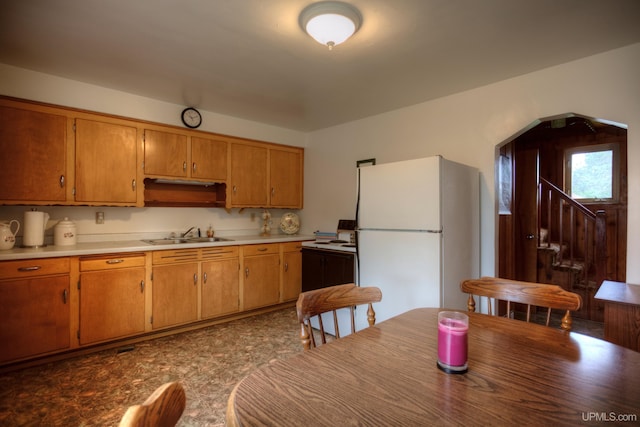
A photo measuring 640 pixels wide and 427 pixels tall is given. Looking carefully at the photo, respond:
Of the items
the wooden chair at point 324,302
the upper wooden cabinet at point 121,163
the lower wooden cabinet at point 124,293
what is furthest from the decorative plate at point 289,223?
the wooden chair at point 324,302

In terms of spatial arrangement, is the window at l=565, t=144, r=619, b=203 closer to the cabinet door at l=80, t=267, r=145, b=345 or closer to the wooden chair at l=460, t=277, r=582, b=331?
the wooden chair at l=460, t=277, r=582, b=331

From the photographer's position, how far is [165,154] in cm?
340

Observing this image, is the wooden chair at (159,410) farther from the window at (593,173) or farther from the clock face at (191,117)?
the window at (593,173)

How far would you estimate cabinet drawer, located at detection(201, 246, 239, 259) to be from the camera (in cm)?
339

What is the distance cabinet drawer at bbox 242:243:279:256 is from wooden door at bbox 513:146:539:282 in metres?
2.93

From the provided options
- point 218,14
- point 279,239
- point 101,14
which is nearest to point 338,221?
point 279,239

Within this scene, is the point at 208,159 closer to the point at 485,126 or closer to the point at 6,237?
the point at 6,237

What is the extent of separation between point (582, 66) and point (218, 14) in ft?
8.94

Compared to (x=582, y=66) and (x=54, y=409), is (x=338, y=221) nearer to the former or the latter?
(x=582, y=66)

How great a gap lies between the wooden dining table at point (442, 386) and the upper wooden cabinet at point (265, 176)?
3.20 meters

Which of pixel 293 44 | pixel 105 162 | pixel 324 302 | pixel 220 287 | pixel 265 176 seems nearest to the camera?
pixel 324 302

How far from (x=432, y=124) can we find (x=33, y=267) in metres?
3.81

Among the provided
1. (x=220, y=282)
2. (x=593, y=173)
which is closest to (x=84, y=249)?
(x=220, y=282)

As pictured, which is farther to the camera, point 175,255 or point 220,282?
point 220,282
